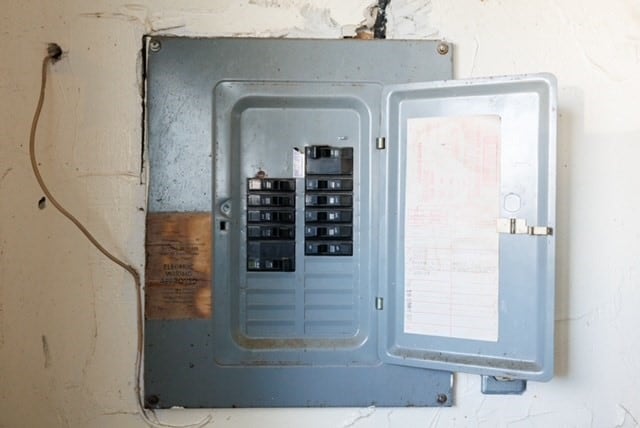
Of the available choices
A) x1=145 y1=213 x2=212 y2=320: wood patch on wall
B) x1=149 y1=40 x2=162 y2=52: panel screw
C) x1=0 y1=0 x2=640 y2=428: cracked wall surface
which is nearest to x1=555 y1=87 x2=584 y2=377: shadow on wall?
x1=0 y1=0 x2=640 y2=428: cracked wall surface

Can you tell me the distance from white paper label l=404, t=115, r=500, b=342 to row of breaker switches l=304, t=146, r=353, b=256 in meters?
0.12

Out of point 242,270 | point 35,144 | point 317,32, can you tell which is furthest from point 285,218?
point 35,144

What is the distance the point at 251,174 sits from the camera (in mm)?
934

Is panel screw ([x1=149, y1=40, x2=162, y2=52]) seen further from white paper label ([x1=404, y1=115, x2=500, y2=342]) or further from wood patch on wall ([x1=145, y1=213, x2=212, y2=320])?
white paper label ([x1=404, y1=115, x2=500, y2=342])

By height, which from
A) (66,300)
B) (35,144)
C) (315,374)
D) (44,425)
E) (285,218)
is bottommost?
(44,425)

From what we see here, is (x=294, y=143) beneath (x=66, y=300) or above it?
above

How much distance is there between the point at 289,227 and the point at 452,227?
0.32m

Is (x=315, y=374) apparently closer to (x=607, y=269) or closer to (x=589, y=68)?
(x=607, y=269)

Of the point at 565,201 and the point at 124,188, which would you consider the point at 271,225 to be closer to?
the point at 124,188

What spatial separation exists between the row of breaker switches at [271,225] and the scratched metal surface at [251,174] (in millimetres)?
25

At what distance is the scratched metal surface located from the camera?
36.3 inches

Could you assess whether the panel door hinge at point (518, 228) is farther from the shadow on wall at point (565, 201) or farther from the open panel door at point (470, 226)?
the shadow on wall at point (565, 201)

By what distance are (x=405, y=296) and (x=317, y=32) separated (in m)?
0.57

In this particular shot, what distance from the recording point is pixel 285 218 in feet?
3.03
